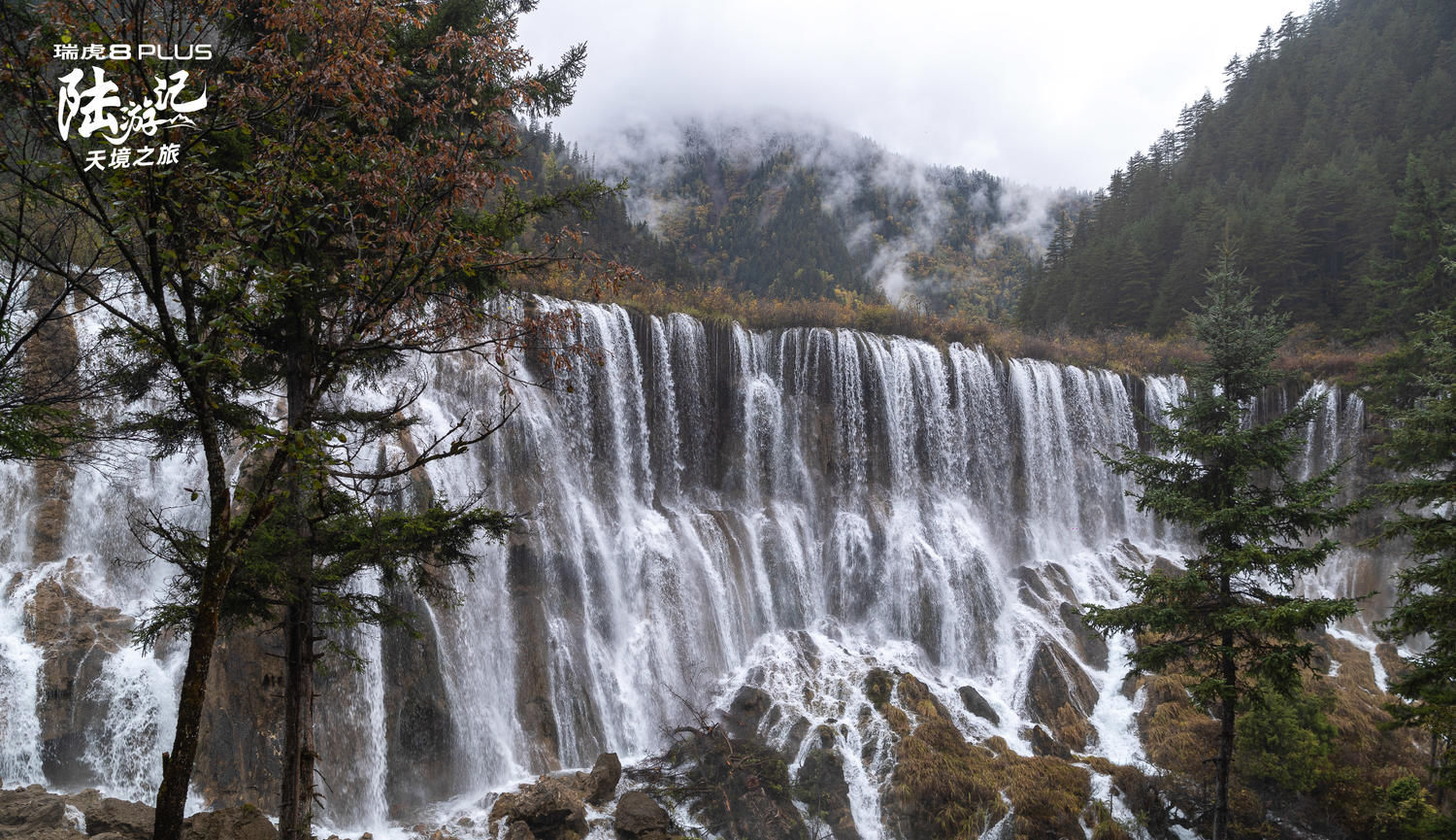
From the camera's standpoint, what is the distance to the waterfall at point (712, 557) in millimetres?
12664

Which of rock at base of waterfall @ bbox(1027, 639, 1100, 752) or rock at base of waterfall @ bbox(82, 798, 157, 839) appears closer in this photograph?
rock at base of waterfall @ bbox(82, 798, 157, 839)

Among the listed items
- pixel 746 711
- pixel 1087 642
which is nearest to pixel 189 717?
pixel 746 711

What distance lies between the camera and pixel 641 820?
40.1ft

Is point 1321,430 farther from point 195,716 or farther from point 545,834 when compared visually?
point 195,716

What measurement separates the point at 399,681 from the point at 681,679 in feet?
22.5

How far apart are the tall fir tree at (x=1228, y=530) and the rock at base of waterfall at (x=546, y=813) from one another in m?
9.01

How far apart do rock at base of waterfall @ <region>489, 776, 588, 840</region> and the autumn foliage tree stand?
21.9ft

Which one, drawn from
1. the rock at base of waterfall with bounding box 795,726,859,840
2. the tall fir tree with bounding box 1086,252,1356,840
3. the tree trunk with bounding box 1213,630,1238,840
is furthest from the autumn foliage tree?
the rock at base of waterfall with bounding box 795,726,859,840

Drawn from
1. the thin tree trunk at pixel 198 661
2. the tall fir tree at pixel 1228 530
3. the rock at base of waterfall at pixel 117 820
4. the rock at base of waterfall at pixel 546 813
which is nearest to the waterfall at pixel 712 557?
the rock at base of waterfall at pixel 546 813

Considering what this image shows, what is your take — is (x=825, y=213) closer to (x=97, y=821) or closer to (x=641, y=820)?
(x=641, y=820)

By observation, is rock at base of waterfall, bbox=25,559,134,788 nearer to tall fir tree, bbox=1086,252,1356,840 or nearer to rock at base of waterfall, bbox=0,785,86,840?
rock at base of waterfall, bbox=0,785,86,840

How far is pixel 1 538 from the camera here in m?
11.9

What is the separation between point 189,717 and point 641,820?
9814 millimetres

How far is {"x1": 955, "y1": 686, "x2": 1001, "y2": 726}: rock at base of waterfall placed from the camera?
17938 mm
